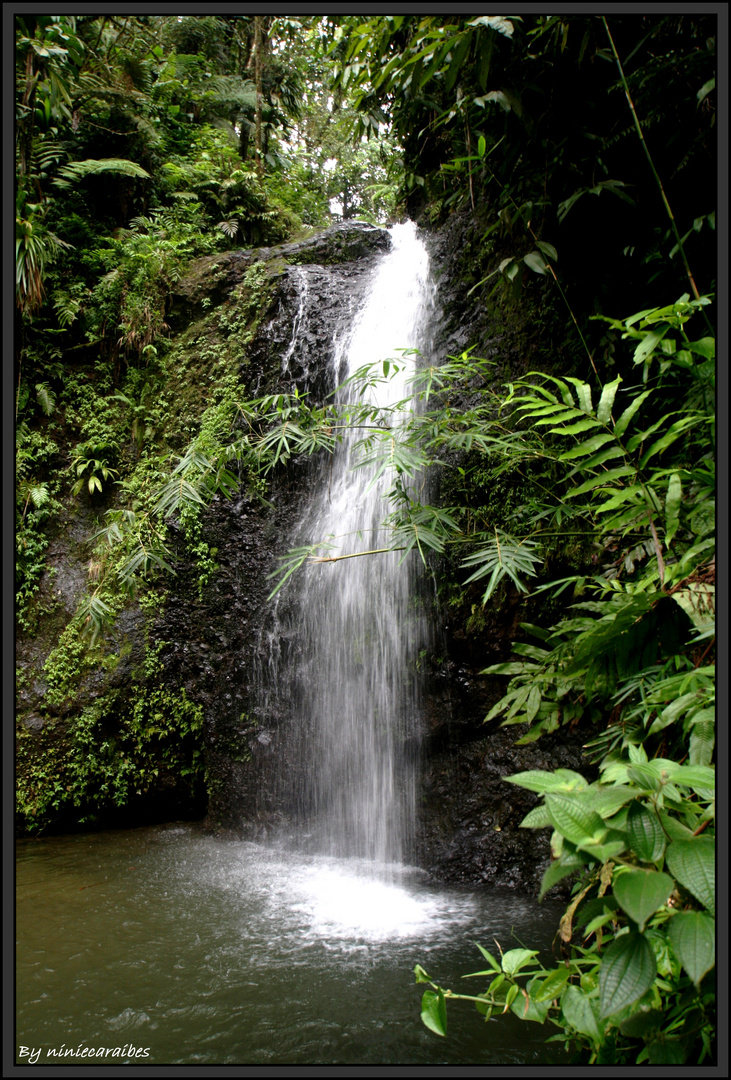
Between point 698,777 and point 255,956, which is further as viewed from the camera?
point 255,956

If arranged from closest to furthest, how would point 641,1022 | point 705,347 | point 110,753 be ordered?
point 641,1022, point 705,347, point 110,753

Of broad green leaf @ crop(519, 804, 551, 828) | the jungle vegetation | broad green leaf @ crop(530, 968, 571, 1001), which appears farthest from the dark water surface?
broad green leaf @ crop(519, 804, 551, 828)

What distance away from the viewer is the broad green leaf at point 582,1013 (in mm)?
1285

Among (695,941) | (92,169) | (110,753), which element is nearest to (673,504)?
(695,941)

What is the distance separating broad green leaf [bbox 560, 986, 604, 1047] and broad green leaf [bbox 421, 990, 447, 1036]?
0.93 ft

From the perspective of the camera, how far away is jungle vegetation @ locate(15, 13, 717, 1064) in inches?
50.1

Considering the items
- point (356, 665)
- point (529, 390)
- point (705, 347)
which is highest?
point (529, 390)

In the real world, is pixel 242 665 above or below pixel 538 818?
below

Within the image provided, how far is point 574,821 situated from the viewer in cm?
97

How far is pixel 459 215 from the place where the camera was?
5070mm

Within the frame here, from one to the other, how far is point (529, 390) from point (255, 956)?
144 inches

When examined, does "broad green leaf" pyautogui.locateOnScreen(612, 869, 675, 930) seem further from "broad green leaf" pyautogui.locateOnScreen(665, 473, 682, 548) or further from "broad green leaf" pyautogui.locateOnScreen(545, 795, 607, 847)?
"broad green leaf" pyautogui.locateOnScreen(665, 473, 682, 548)

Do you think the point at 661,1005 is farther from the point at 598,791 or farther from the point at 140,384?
the point at 140,384

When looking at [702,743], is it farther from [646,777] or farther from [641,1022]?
[641,1022]
